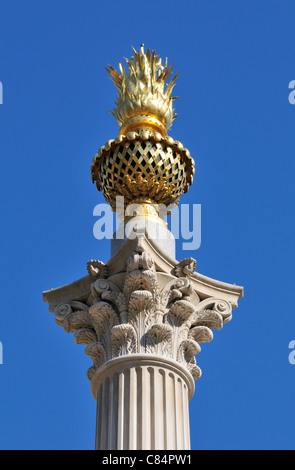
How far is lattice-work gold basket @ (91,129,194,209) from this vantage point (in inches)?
924

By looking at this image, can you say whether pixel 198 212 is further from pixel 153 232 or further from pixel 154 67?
pixel 154 67

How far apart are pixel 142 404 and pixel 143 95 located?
943cm

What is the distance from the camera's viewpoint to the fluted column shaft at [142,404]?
18.8m

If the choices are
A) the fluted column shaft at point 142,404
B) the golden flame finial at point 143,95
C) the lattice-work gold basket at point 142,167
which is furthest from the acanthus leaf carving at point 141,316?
the golden flame finial at point 143,95

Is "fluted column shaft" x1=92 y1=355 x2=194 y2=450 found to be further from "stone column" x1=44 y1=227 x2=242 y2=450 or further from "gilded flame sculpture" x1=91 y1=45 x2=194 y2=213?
"gilded flame sculpture" x1=91 y1=45 x2=194 y2=213

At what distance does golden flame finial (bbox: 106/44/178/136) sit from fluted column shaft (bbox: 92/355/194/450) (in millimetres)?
7328

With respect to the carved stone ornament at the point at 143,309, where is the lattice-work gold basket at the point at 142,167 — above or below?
above

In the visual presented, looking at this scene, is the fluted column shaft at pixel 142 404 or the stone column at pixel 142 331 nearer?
the fluted column shaft at pixel 142 404

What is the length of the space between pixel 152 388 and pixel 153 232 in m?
4.78

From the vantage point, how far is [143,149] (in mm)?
23562

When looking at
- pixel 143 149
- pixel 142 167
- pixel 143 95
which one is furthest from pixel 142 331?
pixel 143 95

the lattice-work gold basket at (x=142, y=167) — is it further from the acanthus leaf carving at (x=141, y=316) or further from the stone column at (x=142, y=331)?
the acanthus leaf carving at (x=141, y=316)
